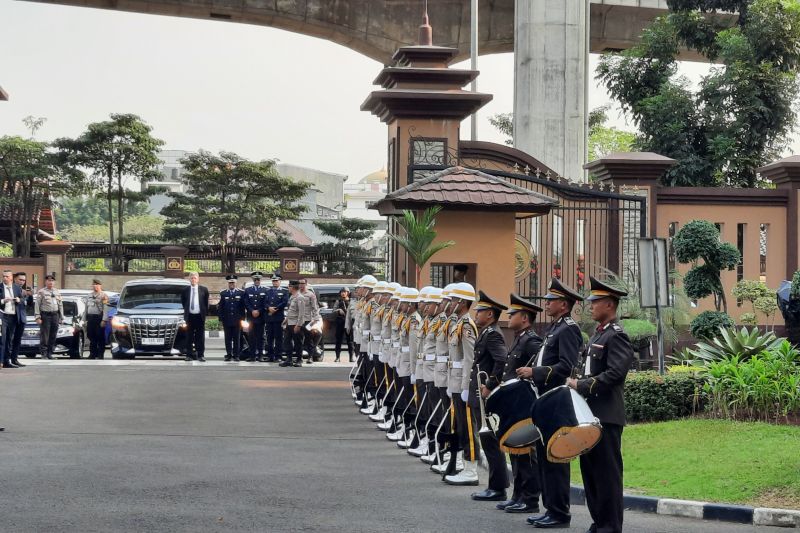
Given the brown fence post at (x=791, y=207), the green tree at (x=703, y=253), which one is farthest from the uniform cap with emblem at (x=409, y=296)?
the brown fence post at (x=791, y=207)

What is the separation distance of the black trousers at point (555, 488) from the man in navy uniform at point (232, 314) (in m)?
18.1

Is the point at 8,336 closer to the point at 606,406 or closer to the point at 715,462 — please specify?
the point at 715,462

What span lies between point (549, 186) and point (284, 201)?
31.8 metres

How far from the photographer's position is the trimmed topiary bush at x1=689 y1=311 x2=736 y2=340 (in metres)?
18.0

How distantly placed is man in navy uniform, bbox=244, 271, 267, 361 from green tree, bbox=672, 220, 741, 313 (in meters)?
11.3

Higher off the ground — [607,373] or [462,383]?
[607,373]

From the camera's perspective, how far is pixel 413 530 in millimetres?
9680

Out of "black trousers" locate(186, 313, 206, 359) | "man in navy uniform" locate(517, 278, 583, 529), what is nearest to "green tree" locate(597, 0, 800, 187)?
"black trousers" locate(186, 313, 206, 359)

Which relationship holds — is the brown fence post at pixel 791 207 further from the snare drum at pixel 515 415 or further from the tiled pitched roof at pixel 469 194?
the snare drum at pixel 515 415

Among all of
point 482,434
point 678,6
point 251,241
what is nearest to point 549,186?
point 482,434

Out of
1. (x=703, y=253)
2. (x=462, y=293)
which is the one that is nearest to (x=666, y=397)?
(x=462, y=293)

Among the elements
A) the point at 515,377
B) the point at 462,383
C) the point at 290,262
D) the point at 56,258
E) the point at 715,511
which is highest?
the point at 56,258

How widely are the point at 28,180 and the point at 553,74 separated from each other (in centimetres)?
2471

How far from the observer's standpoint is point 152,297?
29.1 meters
